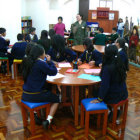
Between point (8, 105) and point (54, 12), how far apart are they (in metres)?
7.31

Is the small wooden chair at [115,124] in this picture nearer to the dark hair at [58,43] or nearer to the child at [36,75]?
the child at [36,75]

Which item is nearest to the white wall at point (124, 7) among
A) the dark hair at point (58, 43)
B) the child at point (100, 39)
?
the child at point (100, 39)

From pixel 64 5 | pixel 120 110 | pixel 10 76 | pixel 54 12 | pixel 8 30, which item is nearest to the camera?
pixel 120 110

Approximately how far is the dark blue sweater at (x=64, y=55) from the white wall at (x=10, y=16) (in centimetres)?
424

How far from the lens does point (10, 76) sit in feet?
17.0

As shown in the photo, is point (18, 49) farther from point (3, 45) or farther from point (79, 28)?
point (79, 28)

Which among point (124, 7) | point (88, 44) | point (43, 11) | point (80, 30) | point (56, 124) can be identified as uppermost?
point (124, 7)

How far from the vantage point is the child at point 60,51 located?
337 centimetres

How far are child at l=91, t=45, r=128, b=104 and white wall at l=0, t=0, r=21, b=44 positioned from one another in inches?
222

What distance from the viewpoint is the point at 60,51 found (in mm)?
3510

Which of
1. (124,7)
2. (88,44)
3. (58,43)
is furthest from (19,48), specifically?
(124,7)

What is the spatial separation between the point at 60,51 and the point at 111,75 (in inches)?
52.2

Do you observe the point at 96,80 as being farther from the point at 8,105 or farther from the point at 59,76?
the point at 8,105

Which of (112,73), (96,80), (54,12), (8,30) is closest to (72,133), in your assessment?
(96,80)
